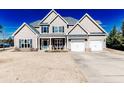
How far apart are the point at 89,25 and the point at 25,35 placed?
987cm

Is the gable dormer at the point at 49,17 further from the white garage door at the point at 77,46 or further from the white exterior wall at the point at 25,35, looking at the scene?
the white garage door at the point at 77,46

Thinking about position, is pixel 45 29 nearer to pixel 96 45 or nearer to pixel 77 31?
pixel 77 31

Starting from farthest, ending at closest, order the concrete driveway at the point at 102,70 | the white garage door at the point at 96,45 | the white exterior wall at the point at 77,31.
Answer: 1. the white garage door at the point at 96,45
2. the white exterior wall at the point at 77,31
3. the concrete driveway at the point at 102,70

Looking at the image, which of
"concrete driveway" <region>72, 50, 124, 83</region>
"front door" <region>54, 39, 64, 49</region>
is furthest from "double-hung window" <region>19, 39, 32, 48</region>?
"concrete driveway" <region>72, 50, 124, 83</region>

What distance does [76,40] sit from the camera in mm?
31500

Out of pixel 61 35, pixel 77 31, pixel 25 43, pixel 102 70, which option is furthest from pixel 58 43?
pixel 102 70

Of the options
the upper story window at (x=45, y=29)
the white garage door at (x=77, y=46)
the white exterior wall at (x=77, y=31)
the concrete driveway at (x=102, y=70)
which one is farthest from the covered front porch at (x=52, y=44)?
the concrete driveway at (x=102, y=70)

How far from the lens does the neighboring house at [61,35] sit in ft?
103

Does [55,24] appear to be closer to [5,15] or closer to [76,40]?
[76,40]

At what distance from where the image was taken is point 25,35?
32125mm

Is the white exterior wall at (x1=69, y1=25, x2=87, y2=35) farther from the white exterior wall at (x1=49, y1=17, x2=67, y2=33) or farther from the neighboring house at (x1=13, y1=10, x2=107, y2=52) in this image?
the white exterior wall at (x1=49, y1=17, x2=67, y2=33)

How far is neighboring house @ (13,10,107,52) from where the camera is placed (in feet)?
103
